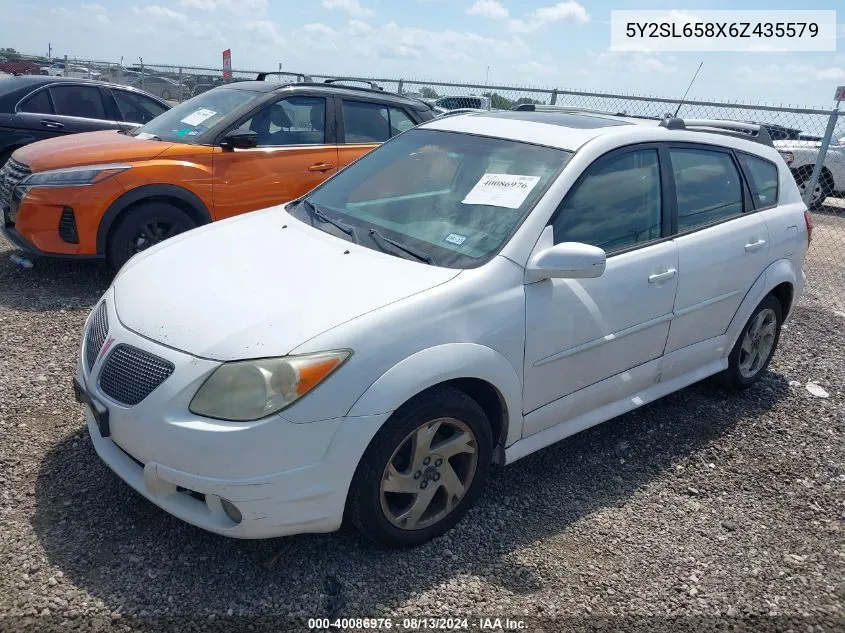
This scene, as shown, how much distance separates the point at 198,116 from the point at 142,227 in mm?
1245

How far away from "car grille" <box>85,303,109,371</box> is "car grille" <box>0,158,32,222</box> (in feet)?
10.6

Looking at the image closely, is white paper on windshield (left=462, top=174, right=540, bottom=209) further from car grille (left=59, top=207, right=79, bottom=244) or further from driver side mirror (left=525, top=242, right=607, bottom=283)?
car grille (left=59, top=207, right=79, bottom=244)

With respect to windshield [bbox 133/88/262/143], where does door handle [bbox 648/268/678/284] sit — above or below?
below

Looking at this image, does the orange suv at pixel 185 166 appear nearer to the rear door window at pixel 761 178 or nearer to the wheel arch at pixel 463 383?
the rear door window at pixel 761 178

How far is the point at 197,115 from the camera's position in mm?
6465

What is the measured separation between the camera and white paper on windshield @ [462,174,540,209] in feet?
11.0

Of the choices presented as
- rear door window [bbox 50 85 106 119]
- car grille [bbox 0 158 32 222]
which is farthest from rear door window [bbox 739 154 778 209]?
rear door window [bbox 50 85 106 119]

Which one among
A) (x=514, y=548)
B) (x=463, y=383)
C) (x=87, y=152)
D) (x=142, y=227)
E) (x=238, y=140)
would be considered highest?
(x=238, y=140)

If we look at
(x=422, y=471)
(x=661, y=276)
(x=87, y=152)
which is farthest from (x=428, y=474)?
(x=87, y=152)

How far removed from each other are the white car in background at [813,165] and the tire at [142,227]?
9996 mm

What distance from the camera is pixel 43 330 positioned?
16.4ft

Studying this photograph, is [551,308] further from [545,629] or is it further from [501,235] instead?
[545,629]

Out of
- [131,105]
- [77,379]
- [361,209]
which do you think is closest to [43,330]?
[77,379]

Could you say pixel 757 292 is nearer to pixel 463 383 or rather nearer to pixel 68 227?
pixel 463 383
